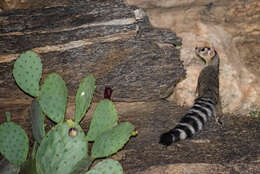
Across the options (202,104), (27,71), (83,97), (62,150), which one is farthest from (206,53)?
(62,150)

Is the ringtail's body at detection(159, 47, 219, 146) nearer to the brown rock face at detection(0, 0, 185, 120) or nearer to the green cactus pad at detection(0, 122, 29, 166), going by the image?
the brown rock face at detection(0, 0, 185, 120)

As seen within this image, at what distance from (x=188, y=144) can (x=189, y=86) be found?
74.7 inches

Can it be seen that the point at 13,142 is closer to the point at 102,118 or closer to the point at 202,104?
the point at 102,118

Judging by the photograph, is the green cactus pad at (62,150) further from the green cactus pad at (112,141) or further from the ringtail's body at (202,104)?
the ringtail's body at (202,104)

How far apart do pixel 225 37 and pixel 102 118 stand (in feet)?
12.3

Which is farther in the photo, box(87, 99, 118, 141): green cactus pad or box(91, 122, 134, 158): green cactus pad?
box(87, 99, 118, 141): green cactus pad

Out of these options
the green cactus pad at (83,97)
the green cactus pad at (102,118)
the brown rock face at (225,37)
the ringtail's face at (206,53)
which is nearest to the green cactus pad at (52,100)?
the green cactus pad at (83,97)

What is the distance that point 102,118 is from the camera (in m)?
4.77

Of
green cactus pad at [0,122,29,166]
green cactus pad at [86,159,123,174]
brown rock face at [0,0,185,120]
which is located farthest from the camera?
brown rock face at [0,0,185,120]

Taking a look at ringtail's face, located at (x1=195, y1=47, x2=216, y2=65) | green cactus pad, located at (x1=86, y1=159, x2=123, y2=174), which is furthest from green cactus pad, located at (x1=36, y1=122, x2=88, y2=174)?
ringtail's face, located at (x1=195, y1=47, x2=216, y2=65)

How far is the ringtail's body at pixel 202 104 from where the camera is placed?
5.50 meters

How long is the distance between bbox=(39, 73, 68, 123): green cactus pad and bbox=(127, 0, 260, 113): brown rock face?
9.51ft

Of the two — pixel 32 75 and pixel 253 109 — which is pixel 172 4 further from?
pixel 32 75

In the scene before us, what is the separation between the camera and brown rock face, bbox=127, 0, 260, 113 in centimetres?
715
